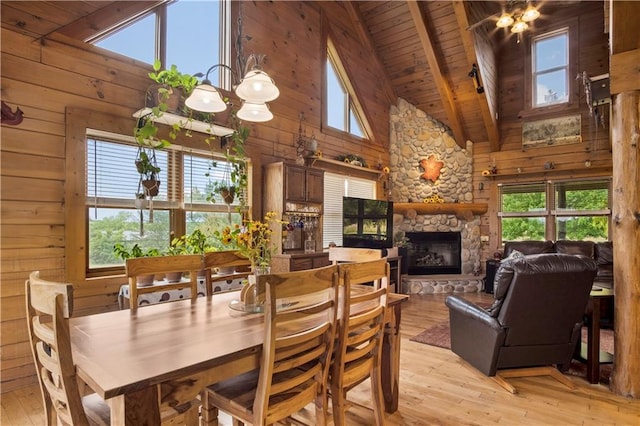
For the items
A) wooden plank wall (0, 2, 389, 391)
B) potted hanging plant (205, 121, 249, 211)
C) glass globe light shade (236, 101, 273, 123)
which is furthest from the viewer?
potted hanging plant (205, 121, 249, 211)

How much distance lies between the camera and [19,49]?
9.68 ft

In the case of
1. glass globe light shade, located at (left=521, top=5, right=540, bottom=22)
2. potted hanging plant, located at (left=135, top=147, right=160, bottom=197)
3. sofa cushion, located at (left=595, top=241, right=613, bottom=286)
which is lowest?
sofa cushion, located at (left=595, top=241, right=613, bottom=286)

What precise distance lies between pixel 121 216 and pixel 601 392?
456 cm

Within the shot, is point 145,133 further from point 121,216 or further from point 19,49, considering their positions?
point 19,49

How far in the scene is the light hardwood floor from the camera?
2.45 meters

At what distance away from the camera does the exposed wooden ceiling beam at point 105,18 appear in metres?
3.25

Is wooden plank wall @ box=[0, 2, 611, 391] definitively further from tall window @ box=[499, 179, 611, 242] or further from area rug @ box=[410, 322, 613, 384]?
tall window @ box=[499, 179, 611, 242]

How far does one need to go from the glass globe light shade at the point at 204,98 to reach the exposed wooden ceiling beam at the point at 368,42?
5030 mm

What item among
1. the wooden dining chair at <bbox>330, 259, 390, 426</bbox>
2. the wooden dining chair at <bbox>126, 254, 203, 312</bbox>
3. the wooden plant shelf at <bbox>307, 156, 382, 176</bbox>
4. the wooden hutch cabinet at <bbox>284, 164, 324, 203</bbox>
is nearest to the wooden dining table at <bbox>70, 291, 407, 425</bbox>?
the wooden dining chair at <bbox>126, 254, 203, 312</bbox>

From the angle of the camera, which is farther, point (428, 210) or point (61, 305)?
point (428, 210)

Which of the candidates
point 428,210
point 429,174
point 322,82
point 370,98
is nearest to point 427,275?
point 428,210

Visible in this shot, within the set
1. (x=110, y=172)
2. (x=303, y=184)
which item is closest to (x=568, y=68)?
(x=303, y=184)

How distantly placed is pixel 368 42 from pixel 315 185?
352 centimetres

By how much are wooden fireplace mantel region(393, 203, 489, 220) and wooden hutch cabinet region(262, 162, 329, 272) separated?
2575 mm
